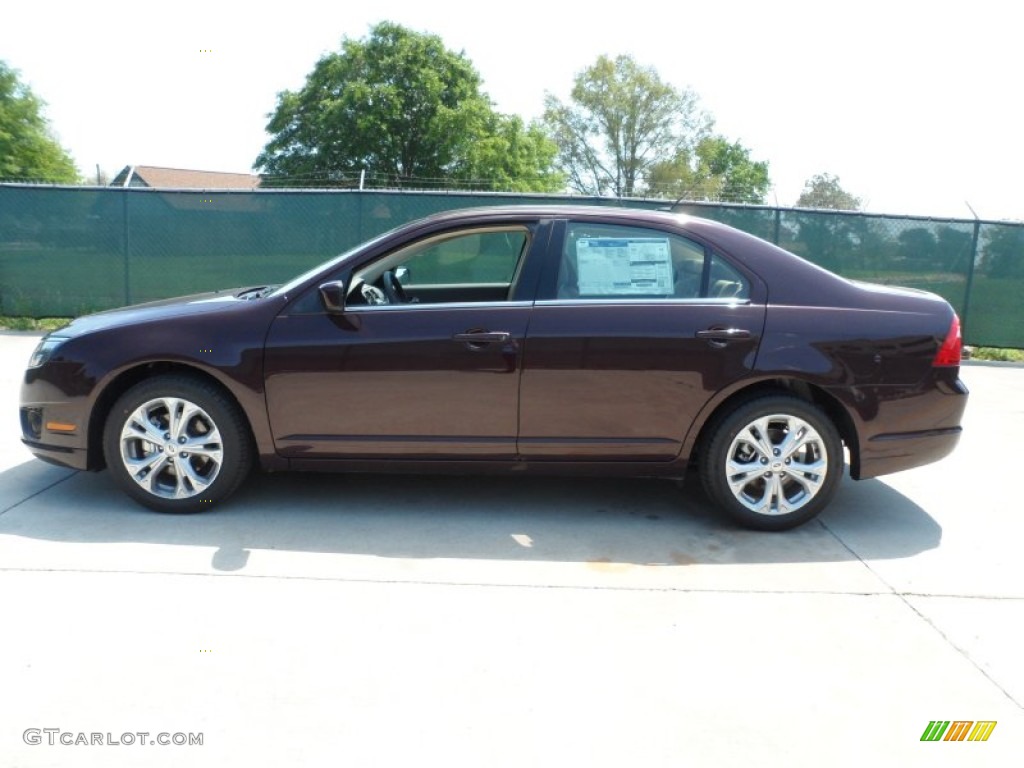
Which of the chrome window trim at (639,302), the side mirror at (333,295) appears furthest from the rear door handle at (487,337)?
the side mirror at (333,295)

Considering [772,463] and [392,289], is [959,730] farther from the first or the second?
[392,289]

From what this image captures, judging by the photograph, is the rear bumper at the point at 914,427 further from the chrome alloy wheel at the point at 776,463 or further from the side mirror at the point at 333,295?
the side mirror at the point at 333,295

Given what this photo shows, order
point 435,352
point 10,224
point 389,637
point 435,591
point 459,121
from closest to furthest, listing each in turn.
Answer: point 389,637 → point 435,591 → point 435,352 → point 10,224 → point 459,121

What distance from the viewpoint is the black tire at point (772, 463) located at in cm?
428

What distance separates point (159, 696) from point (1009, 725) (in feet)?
8.95

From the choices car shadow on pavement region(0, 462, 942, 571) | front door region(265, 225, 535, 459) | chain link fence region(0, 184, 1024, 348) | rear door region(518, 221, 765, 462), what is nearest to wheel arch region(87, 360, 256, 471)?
front door region(265, 225, 535, 459)

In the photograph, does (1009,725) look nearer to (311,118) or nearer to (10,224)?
(10,224)

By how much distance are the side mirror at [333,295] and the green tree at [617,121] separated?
224 feet

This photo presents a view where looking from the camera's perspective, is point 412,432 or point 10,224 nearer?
point 412,432

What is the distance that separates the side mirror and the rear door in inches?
37.1

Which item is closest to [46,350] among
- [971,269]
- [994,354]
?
[971,269]

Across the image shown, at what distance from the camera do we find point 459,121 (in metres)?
43.0

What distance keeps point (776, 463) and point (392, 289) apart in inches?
90.8

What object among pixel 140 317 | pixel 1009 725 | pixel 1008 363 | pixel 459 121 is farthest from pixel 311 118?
pixel 1009 725
